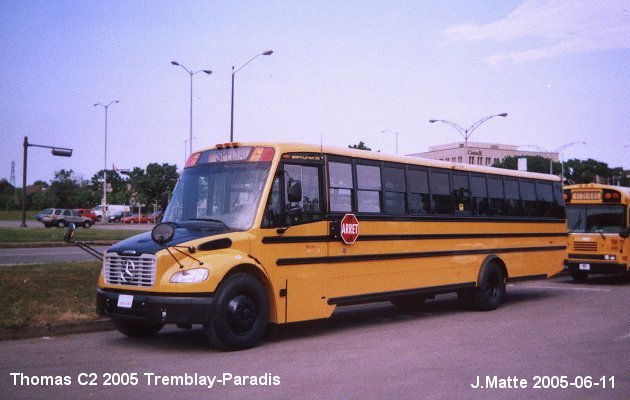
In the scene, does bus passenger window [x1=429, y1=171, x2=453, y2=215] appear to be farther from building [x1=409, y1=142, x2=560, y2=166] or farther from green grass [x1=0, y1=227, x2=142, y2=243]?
building [x1=409, y1=142, x2=560, y2=166]

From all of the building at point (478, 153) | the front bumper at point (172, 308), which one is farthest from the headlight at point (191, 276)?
the building at point (478, 153)

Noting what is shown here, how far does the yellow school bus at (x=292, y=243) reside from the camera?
8.49 metres

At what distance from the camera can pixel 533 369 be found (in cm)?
773

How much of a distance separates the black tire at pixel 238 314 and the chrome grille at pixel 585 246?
13697mm

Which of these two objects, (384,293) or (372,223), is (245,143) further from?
(384,293)

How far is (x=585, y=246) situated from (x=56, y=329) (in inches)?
612

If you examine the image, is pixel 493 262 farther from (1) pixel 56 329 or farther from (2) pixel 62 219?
(2) pixel 62 219

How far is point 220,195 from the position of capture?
961 cm

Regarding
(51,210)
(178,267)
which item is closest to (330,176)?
(178,267)

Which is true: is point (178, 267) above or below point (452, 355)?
above

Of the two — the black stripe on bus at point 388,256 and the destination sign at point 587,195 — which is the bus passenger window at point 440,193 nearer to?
the black stripe on bus at point 388,256

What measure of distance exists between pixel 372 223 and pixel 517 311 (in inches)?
178

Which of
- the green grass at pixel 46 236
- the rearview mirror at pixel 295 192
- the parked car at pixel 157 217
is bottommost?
the green grass at pixel 46 236

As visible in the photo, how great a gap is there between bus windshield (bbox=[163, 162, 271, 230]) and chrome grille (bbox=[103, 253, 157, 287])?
3.26ft
